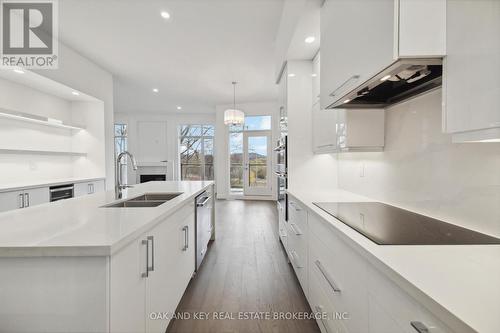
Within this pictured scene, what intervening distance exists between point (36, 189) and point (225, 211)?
11.2 feet

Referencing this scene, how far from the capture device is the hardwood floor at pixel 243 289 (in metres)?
1.68

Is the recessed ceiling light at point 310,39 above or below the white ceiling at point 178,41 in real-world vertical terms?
below

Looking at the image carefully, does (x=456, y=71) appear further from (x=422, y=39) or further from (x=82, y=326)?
(x=82, y=326)

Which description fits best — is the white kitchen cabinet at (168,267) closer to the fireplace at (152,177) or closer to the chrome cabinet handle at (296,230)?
the chrome cabinet handle at (296,230)

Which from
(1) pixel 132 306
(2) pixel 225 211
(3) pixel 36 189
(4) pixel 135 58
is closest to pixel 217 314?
(1) pixel 132 306

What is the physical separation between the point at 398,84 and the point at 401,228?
87 centimetres

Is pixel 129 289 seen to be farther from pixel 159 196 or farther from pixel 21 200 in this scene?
pixel 21 200

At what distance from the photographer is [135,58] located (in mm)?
4074

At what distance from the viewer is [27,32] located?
307cm

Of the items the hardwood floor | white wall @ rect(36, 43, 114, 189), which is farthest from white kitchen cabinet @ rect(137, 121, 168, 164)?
the hardwood floor

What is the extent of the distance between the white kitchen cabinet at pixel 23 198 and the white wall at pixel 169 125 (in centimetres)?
490

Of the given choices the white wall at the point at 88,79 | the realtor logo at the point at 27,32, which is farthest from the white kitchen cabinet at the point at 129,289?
the white wall at the point at 88,79

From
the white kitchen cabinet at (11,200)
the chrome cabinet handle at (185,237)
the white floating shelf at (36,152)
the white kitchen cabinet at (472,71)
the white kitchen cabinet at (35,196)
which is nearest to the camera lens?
the white kitchen cabinet at (472,71)

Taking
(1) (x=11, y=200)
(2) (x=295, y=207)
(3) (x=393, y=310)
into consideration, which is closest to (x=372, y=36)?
(3) (x=393, y=310)
